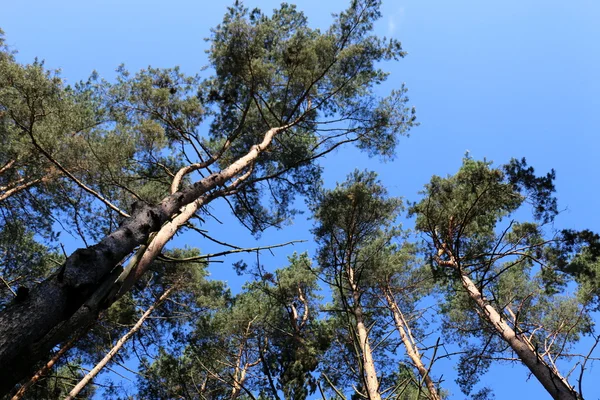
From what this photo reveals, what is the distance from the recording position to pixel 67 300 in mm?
2889

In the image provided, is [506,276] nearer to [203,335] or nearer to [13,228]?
[203,335]

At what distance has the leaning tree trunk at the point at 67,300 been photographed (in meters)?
2.40

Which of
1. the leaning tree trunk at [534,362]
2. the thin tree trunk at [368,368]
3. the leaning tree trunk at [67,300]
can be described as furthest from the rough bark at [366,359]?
the leaning tree trunk at [67,300]

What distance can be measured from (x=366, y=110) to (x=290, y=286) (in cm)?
733

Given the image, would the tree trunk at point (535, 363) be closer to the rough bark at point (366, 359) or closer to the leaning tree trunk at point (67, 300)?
the rough bark at point (366, 359)

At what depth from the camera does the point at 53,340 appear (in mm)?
2676

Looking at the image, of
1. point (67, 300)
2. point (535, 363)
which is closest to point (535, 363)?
point (535, 363)

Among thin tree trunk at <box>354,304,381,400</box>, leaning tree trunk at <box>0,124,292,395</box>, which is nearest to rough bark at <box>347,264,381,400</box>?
thin tree trunk at <box>354,304,381,400</box>

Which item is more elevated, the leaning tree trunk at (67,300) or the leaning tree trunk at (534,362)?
the leaning tree trunk at (534,362)

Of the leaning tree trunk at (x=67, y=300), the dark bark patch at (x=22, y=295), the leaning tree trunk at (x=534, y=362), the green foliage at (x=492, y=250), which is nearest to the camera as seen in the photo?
the leaning tree trunk at (x=67, y=300)

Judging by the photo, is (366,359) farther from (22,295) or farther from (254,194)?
(254,194)

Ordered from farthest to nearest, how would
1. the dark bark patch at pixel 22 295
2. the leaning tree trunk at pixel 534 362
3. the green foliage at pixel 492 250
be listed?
the green foliage at pixel 492 250, the leaning tree trunk at pixel 534 362, the dark bark patch at pixel 22 295

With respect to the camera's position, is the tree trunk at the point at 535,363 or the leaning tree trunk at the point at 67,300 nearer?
the leaning tree trunk at the point at 67,300

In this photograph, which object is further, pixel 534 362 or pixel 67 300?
pixel 534 362
